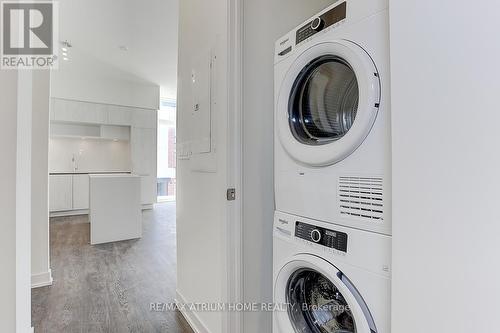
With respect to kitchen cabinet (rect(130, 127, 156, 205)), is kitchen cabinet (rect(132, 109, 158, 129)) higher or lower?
higher

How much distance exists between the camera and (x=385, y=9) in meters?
0.83

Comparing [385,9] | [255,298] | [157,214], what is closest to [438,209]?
[385,9]

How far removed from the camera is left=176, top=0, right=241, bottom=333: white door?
1.43 meters

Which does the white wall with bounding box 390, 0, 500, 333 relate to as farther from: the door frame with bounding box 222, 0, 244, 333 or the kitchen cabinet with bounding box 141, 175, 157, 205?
the kitchen cabinet with bounding box 141, 175, 157, 205

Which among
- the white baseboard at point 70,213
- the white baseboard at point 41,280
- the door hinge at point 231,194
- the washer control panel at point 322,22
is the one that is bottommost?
the white baseboard at point 41,280

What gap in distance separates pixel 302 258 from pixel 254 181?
56 centimetres

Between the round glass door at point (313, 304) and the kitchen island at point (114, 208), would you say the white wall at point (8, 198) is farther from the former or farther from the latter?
the kitchen island at point (114, 208)

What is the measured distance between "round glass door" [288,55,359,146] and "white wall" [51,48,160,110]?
4.56m

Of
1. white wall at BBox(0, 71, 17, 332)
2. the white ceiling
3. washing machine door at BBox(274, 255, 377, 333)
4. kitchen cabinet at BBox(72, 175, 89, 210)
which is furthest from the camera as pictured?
kitchen cabinet at BBox(72, 175, 89, 210)

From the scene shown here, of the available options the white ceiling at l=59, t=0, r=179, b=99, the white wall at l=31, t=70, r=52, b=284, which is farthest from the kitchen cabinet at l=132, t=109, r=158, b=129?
the white wall at l=31, t=70, r=52, b=284

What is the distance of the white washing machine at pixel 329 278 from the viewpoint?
82cm

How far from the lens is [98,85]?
5547 mm

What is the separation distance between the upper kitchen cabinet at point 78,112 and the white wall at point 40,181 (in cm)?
322

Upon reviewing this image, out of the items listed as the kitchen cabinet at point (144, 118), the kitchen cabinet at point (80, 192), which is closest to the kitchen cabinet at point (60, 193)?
the kitchen cabinet at point (80, 192)
